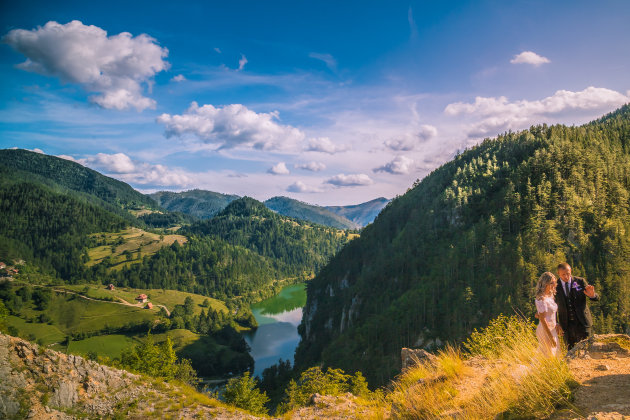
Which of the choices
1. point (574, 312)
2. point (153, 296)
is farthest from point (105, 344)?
point (574, 312)

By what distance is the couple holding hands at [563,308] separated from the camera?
24.3ft

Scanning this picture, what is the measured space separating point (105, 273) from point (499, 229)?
21387 centimetres

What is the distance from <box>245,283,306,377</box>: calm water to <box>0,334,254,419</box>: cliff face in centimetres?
7950

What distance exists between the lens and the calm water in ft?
338

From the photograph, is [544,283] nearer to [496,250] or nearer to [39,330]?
[496,250]

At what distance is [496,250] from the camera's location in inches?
2406

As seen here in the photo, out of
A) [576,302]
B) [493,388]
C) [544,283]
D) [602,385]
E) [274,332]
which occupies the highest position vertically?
[544,283]

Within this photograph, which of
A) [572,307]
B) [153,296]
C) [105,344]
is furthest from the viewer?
[153,296]

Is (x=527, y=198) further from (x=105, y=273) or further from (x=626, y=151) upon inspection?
(x=105, y=273)

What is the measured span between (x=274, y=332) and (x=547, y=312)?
132m

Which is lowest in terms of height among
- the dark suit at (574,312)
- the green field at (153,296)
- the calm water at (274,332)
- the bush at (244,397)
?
the calm water at (274,332)

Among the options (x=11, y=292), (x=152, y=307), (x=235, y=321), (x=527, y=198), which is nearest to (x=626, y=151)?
(x=527, y=198)

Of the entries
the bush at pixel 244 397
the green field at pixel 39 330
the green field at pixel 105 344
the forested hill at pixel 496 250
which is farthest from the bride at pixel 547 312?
the green field at pixel 39 330

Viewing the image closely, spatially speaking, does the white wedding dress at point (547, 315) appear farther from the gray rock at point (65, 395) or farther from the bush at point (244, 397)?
the bush at point (244, 397)
